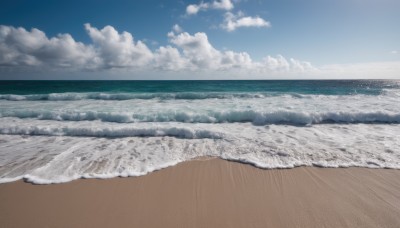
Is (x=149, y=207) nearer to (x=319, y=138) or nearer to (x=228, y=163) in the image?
(x=228, y=163)

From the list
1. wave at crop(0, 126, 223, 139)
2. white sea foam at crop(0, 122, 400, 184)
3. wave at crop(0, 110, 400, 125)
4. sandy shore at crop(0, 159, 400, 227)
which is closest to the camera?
sandy shore at crop(0, 159, 400, 227)

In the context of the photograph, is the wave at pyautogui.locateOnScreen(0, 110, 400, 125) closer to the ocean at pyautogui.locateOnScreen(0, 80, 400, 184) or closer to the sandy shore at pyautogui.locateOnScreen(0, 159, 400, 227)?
the ocean at pyautogui.locateOnScreen(0, 80, 400, 184)

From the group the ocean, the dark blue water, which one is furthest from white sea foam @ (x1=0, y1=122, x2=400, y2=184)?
the dark blue water

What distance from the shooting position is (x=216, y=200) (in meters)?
3.42

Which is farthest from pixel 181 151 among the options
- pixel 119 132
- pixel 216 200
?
pixel 119 132

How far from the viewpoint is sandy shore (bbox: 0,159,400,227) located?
2.96 meters

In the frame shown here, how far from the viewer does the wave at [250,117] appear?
8852 millimetres

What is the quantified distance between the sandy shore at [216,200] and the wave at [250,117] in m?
4.55

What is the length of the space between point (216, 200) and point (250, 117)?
6381 mm

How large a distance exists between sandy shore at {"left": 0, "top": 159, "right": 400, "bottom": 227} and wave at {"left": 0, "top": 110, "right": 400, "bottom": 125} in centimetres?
455

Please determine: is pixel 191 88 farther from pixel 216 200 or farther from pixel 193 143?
pixel 216 200

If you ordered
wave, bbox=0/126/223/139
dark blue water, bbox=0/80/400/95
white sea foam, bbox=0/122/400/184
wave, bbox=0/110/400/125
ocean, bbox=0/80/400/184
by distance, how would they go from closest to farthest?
white sea foam, bbox=0/122/400/184
ocean, bbox=0/80/400/184
wave, bbox=0/126/223/139
wave, bbox=0/110/400/125
dark blue water, bbox=0/80/400/95

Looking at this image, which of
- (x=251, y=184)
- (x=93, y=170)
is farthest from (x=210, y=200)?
(x=93, y=170)

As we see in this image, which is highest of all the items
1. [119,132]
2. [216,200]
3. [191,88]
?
[191,88]
